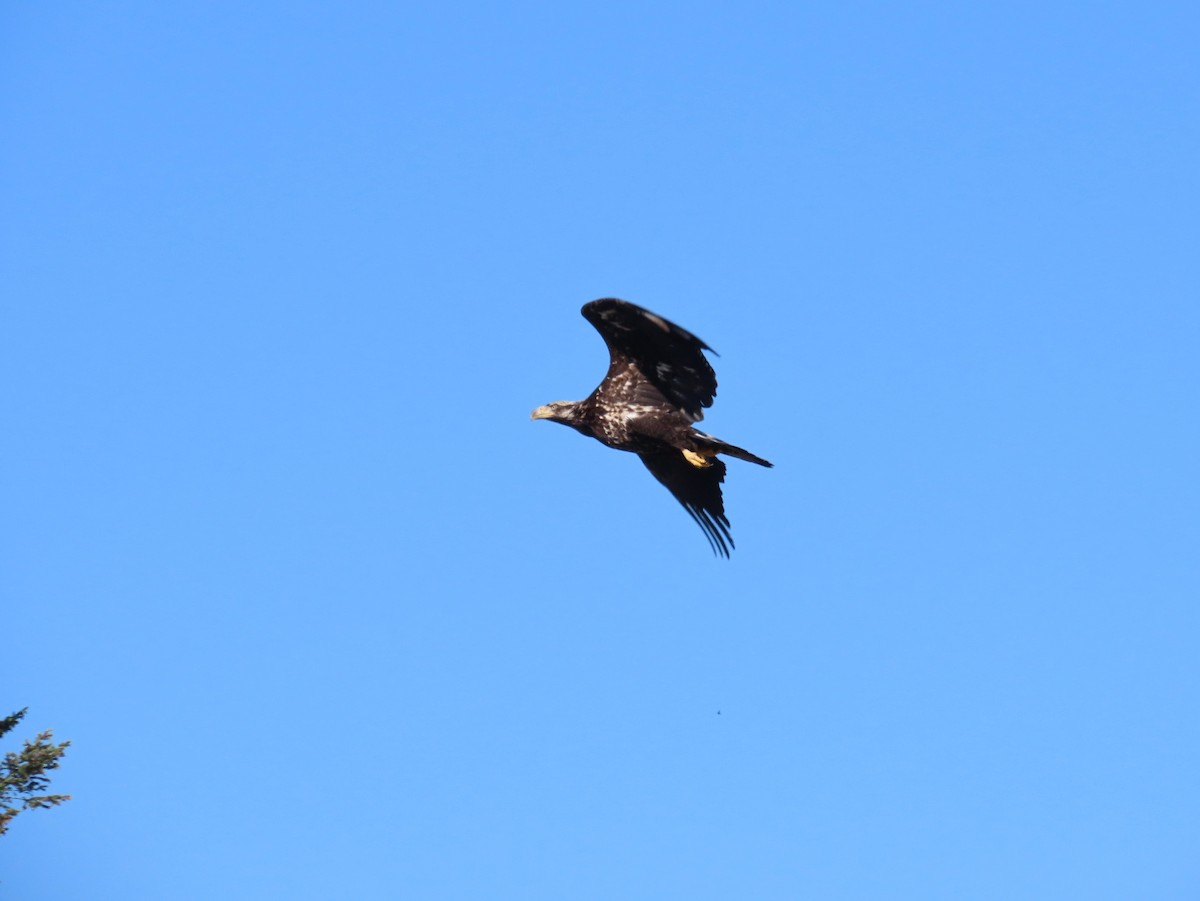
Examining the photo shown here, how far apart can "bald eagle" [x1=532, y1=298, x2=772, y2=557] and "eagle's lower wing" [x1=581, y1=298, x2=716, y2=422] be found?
0.01 metres

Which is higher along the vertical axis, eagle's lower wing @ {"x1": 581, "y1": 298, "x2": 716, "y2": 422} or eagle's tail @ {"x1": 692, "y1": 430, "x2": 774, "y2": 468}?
eagle's lower wing @ {"x1": 581, "y1": 298, "x2": 716, "y2": 422}

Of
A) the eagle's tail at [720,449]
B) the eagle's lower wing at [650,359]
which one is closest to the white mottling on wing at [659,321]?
the eagle's lower wing at [650,359]

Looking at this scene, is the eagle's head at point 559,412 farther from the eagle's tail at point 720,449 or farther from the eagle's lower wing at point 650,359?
the eagle's tail at point 720,449

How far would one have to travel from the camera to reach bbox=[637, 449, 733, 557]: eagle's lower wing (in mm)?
16656

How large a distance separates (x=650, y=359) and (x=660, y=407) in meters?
0.54

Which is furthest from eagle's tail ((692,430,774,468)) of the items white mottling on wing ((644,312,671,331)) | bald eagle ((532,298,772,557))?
white mottling on wing ((644,312,671,331))

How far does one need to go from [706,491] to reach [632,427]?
1.36 meters

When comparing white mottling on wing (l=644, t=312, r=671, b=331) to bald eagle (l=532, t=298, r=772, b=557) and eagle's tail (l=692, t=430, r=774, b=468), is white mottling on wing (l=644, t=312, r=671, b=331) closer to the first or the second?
bald eagle (l=532, t=298, r=772, b=557)

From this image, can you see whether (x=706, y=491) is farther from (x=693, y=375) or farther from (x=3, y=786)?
(x=3, y=786)

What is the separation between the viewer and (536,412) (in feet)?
57.8

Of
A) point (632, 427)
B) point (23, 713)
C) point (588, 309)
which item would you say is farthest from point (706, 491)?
point (23, 713)

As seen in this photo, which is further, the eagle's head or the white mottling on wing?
the eagle's head

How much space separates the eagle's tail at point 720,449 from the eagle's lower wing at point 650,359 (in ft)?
1.23

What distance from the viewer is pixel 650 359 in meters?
15.7
